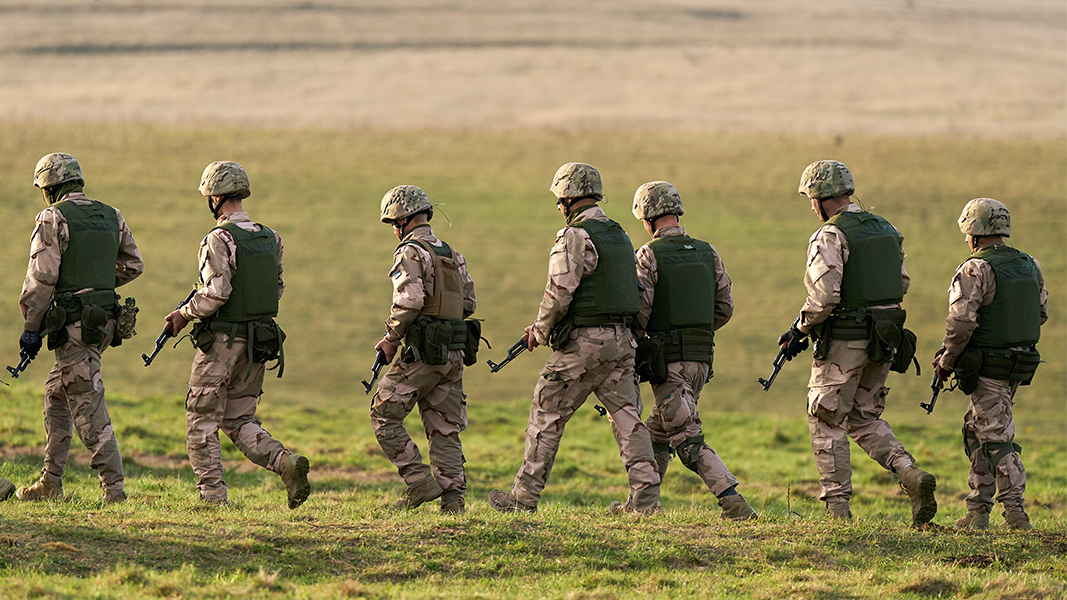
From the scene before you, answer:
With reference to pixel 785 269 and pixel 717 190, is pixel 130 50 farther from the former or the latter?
pixel 785 269

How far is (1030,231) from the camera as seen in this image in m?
34.4

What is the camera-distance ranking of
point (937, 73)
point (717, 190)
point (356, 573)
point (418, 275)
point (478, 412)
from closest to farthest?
1. point (356, 573)
2. point (418, 275)
3. point (478, 412)
4. point (717, 190)
5. point (937, 73)

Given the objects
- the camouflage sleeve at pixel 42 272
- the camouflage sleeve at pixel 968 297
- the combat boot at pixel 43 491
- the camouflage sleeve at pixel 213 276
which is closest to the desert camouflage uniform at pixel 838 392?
the camouflage sleeve at pixel 968 297

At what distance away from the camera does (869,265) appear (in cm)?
969

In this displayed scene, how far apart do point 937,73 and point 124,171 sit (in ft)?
136

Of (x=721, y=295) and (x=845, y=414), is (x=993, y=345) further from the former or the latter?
(x=721, y=295)

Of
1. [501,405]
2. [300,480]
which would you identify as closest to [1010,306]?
[300,480]

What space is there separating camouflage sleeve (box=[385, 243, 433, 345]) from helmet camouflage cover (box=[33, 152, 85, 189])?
9.40 feet

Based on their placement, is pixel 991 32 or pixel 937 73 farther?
pixel 991 32

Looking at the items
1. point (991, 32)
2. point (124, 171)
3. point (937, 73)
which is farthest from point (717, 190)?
point (991, 32)

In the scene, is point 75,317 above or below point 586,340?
above

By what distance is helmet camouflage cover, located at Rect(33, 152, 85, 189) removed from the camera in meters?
10.1

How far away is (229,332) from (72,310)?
130 centimetres

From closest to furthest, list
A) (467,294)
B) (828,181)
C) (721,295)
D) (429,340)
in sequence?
(429,340) < (828,181) < (467,294) < (721,295)
